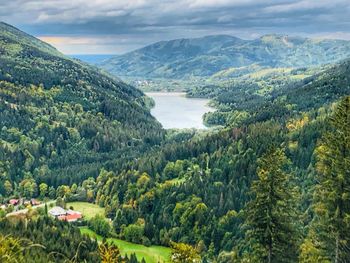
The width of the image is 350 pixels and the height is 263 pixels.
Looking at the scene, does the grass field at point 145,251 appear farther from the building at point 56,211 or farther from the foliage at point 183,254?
the foliage at point 183,254

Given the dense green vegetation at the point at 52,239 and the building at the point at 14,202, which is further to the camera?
the building at the point at 14,202

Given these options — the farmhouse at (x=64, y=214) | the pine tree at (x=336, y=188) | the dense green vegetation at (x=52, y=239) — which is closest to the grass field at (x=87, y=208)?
the farmhouse at (x=64, y=214)

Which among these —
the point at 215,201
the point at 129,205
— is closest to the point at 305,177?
the point at 215,201

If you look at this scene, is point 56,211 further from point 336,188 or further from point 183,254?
point 336,188

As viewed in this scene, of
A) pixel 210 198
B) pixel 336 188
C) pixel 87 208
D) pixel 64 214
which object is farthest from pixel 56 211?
pixel 336 188

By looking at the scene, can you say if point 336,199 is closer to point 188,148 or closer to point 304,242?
point 304,242
